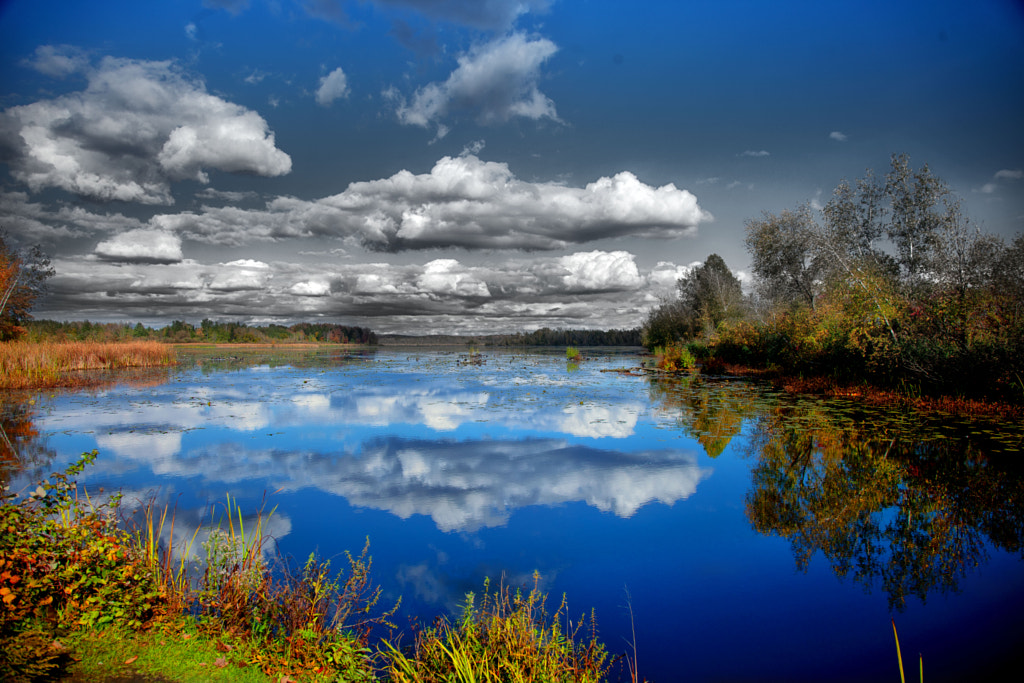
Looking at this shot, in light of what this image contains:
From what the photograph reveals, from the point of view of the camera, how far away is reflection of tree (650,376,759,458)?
48.7 feet

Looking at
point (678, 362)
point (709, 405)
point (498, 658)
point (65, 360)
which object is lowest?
point (709, 405)

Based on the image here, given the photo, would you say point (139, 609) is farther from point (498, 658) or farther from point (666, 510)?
point (666, 510)

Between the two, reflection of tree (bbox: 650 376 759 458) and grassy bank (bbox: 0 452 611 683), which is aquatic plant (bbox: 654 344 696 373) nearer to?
reflection of tree (bbox: 650 376 759 458)

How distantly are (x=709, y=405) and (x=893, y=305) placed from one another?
8.44m

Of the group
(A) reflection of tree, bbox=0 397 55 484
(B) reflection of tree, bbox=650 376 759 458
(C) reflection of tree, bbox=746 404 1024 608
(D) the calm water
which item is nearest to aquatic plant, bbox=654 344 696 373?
(B) reflection of tree, bbox=650 376 759 458

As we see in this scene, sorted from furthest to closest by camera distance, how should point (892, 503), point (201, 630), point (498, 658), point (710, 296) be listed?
point (710, 296) → point (892, 503) → point (201, 630) → point (498, 658)

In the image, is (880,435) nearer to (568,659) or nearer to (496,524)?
(496,524)

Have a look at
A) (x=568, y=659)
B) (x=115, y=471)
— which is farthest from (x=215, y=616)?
(x=115, y=471)

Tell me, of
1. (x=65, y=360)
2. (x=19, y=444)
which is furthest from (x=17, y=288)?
(x=19, y=444)

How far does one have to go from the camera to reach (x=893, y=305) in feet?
67.5

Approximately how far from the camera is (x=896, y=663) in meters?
4.77

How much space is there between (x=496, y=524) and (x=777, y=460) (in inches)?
290

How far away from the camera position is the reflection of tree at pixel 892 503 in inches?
261

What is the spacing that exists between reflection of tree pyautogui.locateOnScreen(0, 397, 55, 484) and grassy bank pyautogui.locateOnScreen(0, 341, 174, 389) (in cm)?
990
